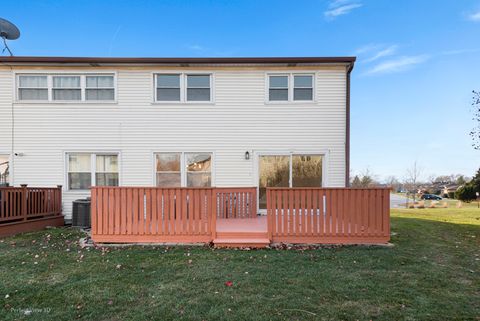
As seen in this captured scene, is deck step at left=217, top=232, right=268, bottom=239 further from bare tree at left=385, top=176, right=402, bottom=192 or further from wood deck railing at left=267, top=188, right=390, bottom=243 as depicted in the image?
bare tree at left=385, top=176, right=402, bottom=192

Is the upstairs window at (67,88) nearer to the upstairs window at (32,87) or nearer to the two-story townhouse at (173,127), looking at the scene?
the two-story townhouse at (173,127)

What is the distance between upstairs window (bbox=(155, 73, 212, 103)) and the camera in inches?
360

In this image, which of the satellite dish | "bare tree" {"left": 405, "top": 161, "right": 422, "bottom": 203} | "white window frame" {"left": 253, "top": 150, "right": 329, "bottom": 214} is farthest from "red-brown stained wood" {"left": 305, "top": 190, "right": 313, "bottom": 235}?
"bare tree" {"left": 405, "top": 161, "right": 422, "bottom": 203}

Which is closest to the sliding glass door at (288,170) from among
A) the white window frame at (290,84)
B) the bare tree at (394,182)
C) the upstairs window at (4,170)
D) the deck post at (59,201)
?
the white window frame at (290,84)

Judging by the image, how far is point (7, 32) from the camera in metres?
9.85

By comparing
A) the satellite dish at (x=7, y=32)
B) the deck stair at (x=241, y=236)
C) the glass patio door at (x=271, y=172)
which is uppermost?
the satellite dish at (x=7, y=32)

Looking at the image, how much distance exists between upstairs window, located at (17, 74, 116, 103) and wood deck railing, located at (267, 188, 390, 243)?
7.10 metres

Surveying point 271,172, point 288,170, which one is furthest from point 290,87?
point 271,172

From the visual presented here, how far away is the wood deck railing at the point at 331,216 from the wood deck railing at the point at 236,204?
2444 millimetres

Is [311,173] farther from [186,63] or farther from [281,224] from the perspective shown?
[186,63]

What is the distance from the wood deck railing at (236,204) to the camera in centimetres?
817

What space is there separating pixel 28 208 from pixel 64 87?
4.16 metres

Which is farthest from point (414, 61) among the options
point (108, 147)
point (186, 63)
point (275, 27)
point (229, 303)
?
point (229, 303)

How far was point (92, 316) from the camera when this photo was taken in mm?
3018
